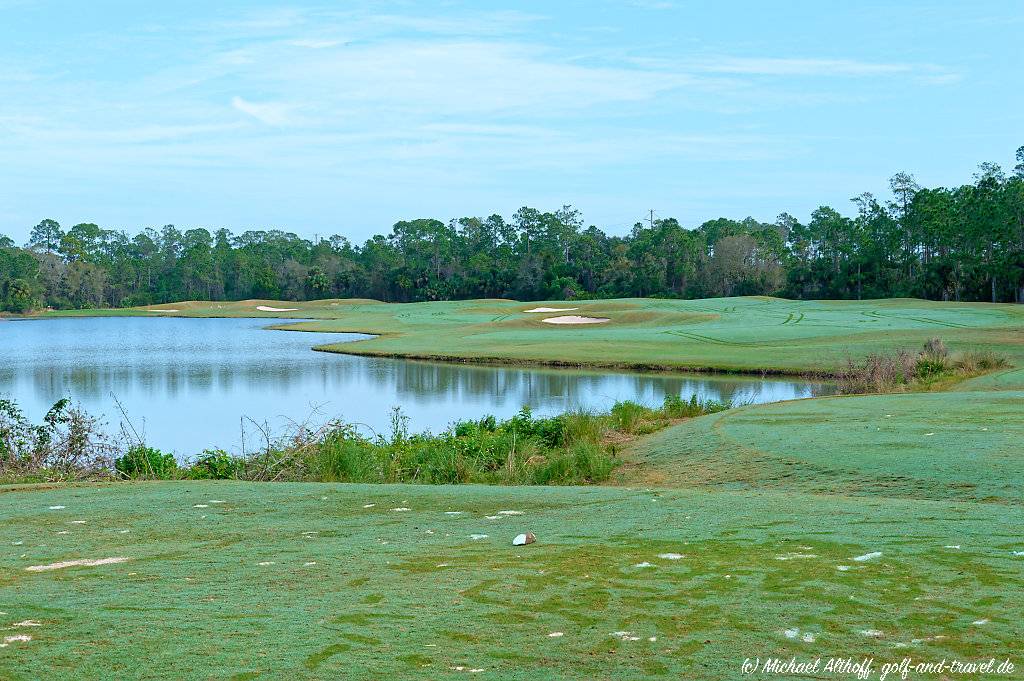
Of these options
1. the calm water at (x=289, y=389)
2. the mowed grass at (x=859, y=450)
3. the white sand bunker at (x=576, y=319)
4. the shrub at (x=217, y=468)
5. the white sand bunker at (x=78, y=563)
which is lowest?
the calm water at (x=289, y=389)

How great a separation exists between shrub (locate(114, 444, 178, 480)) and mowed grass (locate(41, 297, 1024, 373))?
26758 mm

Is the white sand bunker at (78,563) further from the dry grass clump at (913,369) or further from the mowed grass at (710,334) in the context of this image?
the mowed grass at (710,334)

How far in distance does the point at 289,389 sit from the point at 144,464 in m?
18.7

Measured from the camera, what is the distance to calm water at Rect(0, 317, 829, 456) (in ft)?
84.1

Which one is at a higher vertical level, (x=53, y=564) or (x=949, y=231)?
(x=949, y=231)

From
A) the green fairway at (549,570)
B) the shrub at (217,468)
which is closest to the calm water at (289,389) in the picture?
the shrub at (217,468)

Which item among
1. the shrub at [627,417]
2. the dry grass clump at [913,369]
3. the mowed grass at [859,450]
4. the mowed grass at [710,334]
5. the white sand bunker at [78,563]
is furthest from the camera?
the mowed grass at [710,334]

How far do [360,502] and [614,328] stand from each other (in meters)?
52.6

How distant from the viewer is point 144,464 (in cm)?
1493

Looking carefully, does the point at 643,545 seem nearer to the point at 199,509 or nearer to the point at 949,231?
the point at 199,509

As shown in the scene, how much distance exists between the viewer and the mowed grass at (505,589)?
4480 millimetres

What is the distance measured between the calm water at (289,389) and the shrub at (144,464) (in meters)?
2.96

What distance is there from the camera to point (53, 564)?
22.6 feet

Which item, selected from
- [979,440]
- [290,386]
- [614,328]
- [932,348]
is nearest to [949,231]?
[614,328]
